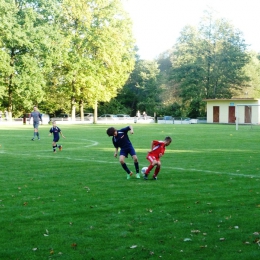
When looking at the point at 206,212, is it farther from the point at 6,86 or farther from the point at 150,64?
the point at 150,64

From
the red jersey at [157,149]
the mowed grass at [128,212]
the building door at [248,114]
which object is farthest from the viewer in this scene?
Result: the building door at [248,114]

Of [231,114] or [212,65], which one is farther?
[212,65]

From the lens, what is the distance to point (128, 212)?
807 centimetres

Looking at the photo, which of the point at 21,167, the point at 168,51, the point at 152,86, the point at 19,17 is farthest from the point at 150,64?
the point at 21,167

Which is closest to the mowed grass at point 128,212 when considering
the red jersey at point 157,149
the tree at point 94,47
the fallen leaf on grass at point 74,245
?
the fallen leaf on grass at point 74,245

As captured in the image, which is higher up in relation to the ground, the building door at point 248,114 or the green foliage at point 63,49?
the green foliage at point 63,49

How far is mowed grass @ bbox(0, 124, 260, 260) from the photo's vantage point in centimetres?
605

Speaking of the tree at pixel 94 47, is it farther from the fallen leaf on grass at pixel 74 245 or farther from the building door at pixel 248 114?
the fallen leaf on grass at pixel 74 245

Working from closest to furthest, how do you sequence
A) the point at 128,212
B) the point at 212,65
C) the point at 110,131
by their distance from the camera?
the point at 128,212, the point at 110,131, the point at 212,65

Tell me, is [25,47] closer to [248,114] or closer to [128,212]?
[248,114]

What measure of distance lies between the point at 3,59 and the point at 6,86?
4798mm

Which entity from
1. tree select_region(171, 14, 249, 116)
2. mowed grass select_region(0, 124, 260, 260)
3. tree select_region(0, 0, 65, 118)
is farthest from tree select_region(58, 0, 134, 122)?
mowed grass select_region(0, 124, 260, 260)

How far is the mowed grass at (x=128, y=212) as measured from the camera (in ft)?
19.9

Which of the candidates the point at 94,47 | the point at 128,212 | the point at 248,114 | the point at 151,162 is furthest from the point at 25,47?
the point at 128,212
